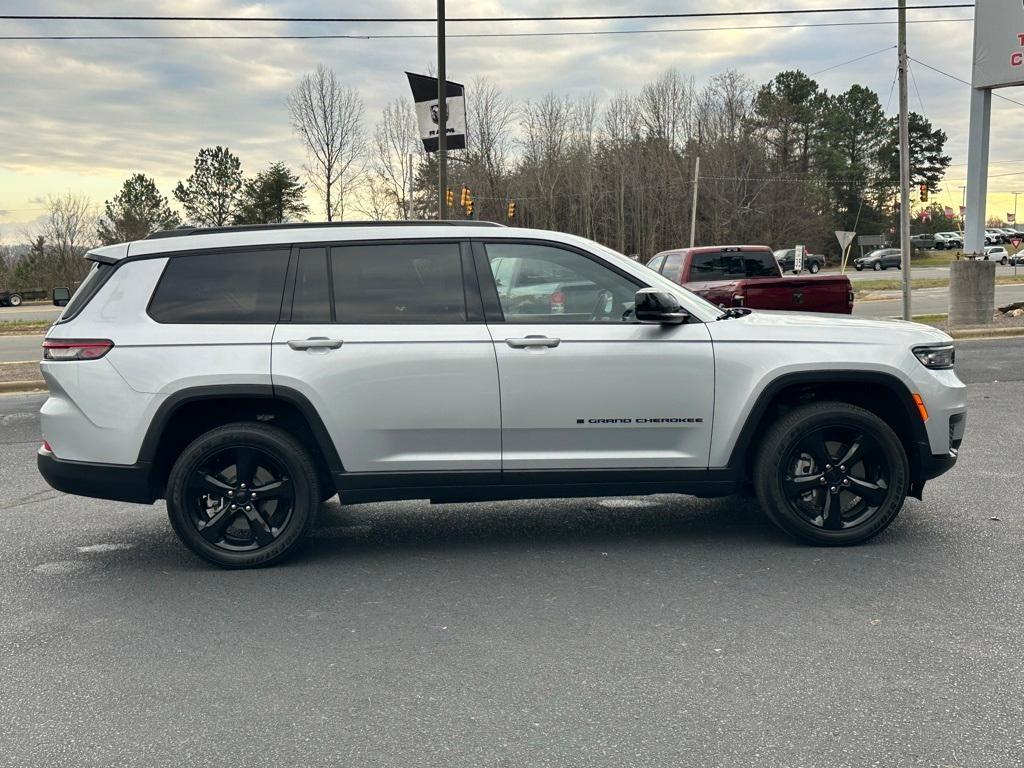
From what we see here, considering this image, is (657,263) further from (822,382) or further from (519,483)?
(519,483)

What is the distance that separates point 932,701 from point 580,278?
8.98ft

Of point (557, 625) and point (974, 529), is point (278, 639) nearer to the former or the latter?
point (557, 625)

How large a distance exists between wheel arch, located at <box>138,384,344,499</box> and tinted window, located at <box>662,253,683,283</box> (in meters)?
11.4

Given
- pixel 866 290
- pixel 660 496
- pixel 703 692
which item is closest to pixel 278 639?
pixel 703 692

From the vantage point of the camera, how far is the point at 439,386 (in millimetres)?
4887

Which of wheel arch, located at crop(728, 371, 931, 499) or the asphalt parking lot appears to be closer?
the asphalt parking lot

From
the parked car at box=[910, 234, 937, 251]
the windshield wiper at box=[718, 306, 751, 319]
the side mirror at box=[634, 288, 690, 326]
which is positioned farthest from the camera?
the parked car at box=[910, 234, 937, 251]

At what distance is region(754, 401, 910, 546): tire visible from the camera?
502 centimetres

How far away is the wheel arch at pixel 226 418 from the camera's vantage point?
4.88 metres

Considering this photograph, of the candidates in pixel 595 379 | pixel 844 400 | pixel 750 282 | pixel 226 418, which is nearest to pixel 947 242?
pixel 750 282

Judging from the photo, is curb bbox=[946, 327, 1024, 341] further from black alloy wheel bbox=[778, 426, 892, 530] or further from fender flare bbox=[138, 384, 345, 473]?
fender flare bbox=[138, 384, 345, 473]

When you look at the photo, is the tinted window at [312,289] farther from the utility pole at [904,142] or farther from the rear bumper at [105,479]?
the utility pole at [904,142]

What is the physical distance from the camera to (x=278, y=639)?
407cm

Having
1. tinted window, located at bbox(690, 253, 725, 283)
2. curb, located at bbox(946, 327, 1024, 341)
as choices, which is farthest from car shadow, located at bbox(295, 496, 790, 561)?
curb, located at bbox(946, 327, 1024, 341)
